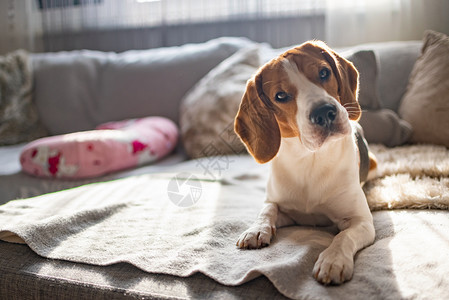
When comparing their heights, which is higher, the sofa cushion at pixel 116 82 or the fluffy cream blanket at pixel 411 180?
the sofa cushion at pixel 116 82

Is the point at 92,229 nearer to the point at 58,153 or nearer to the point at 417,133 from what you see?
the point at 58,153

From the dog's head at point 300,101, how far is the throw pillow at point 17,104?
6.92 ft

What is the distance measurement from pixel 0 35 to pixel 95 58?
1400 mm

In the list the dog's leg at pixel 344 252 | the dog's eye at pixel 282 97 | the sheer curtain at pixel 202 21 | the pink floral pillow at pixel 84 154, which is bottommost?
the pink floral pillow at pixel 84 154

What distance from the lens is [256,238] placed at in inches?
49.0

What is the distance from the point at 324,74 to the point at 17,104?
2383mm

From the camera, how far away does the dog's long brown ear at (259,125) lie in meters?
1.37

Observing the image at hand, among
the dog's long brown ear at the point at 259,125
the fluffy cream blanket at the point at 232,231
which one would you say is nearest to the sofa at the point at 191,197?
the fluffy cream blanket at the point at 232,231

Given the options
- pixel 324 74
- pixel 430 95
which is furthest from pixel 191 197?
pixel 430 95

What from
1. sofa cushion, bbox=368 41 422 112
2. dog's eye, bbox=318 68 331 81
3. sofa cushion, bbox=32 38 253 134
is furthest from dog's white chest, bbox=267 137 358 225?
sofa cushion, bbox=32 38 253 134

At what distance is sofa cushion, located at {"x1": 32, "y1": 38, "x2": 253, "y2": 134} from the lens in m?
2.87

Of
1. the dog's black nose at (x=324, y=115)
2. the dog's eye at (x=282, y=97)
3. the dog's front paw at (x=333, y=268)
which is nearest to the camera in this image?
the dog's front paw at (x=333, y=268)

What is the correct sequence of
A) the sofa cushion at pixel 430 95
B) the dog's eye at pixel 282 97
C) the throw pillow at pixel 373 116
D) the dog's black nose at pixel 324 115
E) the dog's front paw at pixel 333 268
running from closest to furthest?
the dog's front paw at pixel 333 268 → the dog's black nose at pixel 324 115 → the dog's eye at pixel 282 97 → the sofa cushion at pixel 430 95 → the throw pillow at pixel 373 116

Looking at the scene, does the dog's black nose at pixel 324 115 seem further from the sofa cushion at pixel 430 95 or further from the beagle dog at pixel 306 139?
the sofa cushion at pixel 430 95
